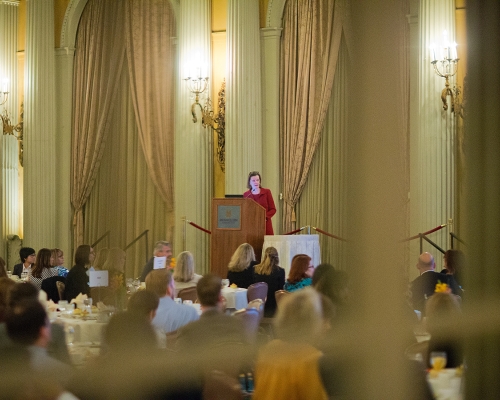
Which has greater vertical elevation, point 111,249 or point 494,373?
point 111,249

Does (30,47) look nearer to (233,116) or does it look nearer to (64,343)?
(233,116)

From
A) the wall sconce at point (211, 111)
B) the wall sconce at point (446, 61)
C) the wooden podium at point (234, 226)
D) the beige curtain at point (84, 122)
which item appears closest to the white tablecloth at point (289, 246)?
the wooden podium at point (234, 226)

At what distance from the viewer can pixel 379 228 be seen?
65 cm

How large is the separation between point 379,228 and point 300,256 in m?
6.11

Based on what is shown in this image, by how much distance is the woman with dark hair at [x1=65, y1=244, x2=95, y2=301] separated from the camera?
256 inches

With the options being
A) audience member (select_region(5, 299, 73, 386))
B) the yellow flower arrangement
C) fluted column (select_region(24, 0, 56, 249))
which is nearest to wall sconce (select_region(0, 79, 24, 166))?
fluted column (select_region(24, 0, 56, 249))

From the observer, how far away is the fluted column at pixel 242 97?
1141 centimetres

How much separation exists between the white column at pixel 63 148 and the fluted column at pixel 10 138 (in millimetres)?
813

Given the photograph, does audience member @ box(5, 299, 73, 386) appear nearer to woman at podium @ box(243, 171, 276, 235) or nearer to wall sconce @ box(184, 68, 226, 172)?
woman at podium @ box(243, 171, 276, 235)

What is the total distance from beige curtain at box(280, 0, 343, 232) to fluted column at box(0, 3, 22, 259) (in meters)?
4.62

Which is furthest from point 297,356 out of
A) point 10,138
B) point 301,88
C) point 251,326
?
point 10,138

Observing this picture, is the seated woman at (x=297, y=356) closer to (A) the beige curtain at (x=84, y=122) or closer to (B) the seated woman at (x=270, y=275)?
(B) the seated woman at (x=270, y=275)

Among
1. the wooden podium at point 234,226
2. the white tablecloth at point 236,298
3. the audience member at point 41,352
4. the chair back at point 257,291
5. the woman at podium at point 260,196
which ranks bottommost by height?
the white tablecloth at point 236,298

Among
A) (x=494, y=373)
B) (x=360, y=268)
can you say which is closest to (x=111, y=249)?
(x=360, y=268)
